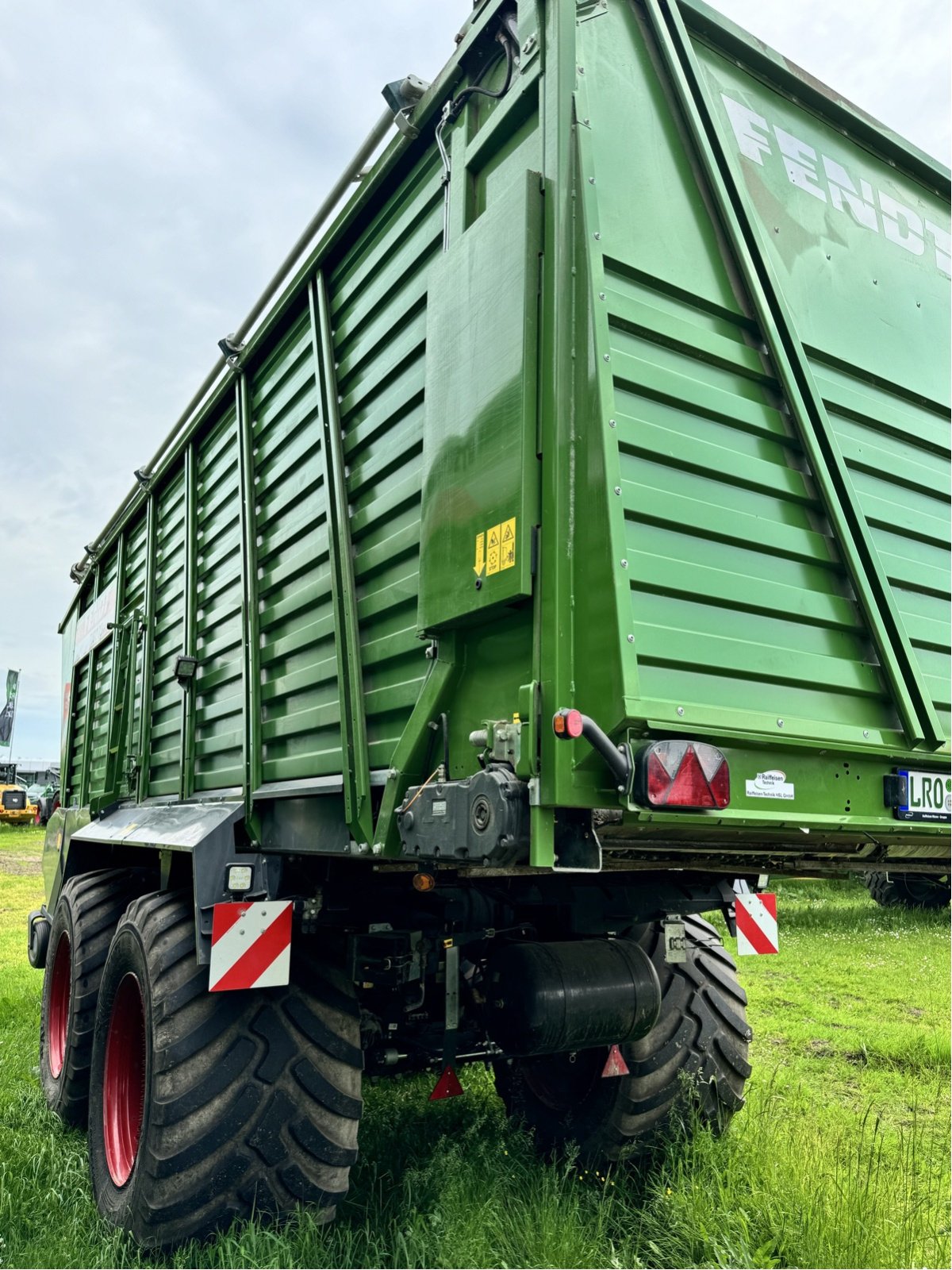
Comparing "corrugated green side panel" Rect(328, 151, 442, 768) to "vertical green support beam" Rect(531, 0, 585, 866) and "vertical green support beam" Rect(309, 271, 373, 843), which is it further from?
"vertical green support beam" Rect(531, 0, 585, 866)

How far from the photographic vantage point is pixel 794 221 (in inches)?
118

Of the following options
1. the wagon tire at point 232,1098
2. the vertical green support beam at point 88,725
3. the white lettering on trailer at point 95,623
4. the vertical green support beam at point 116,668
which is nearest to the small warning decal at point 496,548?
the wagon tire at point 232,1098

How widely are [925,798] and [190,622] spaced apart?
346 centimetres

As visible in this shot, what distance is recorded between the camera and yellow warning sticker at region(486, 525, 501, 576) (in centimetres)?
229

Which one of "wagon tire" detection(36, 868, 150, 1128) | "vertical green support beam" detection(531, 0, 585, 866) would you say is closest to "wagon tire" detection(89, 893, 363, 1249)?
"wagon tire" detection(36, 868, 150, 1128)

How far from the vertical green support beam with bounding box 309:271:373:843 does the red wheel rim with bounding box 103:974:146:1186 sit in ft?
4.63

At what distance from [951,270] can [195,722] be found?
3764mm

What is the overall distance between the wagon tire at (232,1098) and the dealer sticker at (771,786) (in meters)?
1.73

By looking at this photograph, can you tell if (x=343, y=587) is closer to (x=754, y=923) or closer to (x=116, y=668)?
(x=754, y=923)

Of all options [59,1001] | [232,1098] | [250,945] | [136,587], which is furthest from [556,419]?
[59,1001]

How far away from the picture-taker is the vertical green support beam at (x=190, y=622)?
4500 millimetres

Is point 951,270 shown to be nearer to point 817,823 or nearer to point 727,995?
point 817,823

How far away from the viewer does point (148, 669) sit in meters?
5.40

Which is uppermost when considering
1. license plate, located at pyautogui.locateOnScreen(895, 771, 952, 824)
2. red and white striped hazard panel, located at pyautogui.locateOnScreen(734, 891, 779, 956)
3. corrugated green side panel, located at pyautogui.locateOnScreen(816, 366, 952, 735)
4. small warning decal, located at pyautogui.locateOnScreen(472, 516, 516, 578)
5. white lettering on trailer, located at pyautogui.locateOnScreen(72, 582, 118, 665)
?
white lettering on trailer, located at pyautogui.locateOnScreen(72, 582, 118, 665)
